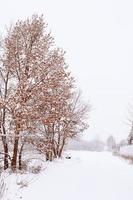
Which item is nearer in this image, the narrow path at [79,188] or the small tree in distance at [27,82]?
the narrow path at [79,188]

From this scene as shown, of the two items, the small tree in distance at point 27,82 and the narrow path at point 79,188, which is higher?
the small tree in distance at point 27,82

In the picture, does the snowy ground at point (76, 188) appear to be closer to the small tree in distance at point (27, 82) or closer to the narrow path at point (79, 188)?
the narrow path at point (79, 188)

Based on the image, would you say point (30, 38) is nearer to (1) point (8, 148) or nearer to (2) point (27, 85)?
(2) point (27, 85)

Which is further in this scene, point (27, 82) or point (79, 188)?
point (27, 82)

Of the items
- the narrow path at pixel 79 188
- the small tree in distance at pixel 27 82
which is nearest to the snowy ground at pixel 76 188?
the narrow path at pixel 79 188

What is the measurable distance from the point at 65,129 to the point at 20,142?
1230cm

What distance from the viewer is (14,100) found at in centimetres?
2303

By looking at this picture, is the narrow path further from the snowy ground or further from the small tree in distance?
the small tree in distance

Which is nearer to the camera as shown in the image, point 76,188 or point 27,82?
point 76,188

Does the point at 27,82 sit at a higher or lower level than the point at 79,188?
higher

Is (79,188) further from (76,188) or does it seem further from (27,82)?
(27,82)

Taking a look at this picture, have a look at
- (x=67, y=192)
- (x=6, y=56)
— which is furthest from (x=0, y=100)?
(x=67, y=192)

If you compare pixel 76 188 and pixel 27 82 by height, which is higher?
pixel 27 82

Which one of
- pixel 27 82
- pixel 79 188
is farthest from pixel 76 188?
pixel 27 82
